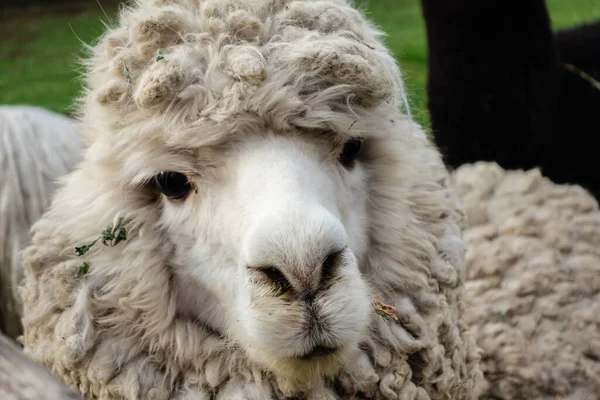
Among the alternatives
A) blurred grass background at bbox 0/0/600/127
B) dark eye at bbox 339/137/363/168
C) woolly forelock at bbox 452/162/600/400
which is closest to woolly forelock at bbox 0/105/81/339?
dark eye at bbox 339/137/363/168

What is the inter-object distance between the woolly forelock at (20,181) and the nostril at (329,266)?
1.97m

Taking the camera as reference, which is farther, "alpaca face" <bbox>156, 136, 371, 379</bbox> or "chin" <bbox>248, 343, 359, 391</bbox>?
"chin" <bbox>248, 343, 359, 391</bbox>

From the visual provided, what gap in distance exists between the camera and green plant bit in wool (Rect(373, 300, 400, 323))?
2.11 meters

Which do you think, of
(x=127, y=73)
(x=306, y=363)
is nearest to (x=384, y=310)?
(x=306, y=363)

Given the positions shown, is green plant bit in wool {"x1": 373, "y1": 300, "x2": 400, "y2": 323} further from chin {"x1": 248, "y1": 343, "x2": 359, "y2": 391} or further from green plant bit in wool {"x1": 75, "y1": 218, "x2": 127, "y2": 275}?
green plant bit in wool {"x1": 75, "y1": 218, "x2": 127, "y2": 275}

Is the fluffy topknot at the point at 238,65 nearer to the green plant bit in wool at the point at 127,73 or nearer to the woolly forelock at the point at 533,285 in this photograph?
the green plant bit in wool at the point at 127,73

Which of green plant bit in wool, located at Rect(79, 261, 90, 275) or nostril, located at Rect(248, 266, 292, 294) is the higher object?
nostril, located at Rect(248, 266, 292, 294)

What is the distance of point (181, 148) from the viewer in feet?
6.48

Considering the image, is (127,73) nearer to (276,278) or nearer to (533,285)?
(276,278)

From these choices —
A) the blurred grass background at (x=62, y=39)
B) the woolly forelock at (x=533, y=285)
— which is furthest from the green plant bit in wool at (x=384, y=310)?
the blurred grass background at (x=62, y=39)

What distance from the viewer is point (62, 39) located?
10766 millimetres

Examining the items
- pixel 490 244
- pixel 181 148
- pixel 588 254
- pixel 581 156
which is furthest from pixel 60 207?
pixel 581 156

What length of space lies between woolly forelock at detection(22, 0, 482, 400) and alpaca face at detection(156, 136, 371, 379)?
0.06 metres

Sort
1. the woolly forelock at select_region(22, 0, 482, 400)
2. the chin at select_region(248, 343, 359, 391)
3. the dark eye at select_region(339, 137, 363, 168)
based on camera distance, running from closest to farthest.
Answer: the chin at select_region(248, 343, 359, 391), the woolly forelock at select_region(22, 0, 482, 400), the dark eye at select_region(339, 137, 363, 168)
